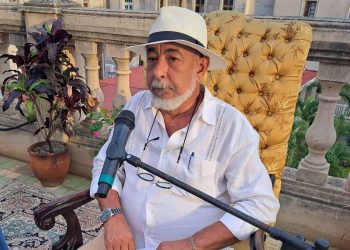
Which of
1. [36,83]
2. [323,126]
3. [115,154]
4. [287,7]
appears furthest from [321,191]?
[287,7]

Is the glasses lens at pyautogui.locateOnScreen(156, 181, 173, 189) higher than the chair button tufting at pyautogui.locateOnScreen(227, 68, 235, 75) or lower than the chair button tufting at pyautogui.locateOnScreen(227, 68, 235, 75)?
lower

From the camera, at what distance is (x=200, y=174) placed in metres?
1.54

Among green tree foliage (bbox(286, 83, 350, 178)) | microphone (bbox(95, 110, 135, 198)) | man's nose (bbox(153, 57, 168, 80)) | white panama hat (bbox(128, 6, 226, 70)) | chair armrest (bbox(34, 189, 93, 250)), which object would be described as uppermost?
white panama hat (bbox(128, 6, 226, 70))

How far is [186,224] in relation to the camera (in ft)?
5.14

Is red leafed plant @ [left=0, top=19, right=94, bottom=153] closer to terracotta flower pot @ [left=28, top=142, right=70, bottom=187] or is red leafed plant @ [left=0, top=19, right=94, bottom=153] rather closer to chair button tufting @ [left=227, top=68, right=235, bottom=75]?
terracotta flower pot @ [left=28, top=142, right=70, bottom=187]

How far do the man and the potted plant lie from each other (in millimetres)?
1242

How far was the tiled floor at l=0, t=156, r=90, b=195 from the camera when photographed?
123 inches

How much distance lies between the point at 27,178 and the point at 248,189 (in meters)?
2.58

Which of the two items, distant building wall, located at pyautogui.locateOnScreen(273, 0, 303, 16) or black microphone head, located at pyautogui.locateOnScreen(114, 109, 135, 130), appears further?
distant building wall, located at pyautogui.locateOnScreen(273, 0, 303, 16)

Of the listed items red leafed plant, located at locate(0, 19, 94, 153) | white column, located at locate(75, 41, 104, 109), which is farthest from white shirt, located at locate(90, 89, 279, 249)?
white column, located at locate(75, 41, 104, 109)

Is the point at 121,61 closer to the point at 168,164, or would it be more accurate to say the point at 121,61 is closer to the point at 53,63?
the point at 53,63

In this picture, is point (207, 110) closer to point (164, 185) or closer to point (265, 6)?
point (164, 185)

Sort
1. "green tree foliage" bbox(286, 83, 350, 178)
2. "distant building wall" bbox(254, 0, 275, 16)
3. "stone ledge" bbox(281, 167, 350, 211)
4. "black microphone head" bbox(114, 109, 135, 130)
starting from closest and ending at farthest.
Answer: "black microphone head" bbox(114, 109, 135, 130)
"stone ledge" bbox(281, 167, 350, 211)
"green tree foliage" bbox(286, 83, 350, 178)
"distant building wall" bbox(254, 0, 275, 16)

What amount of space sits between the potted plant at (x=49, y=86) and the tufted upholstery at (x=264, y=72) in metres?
1.31
